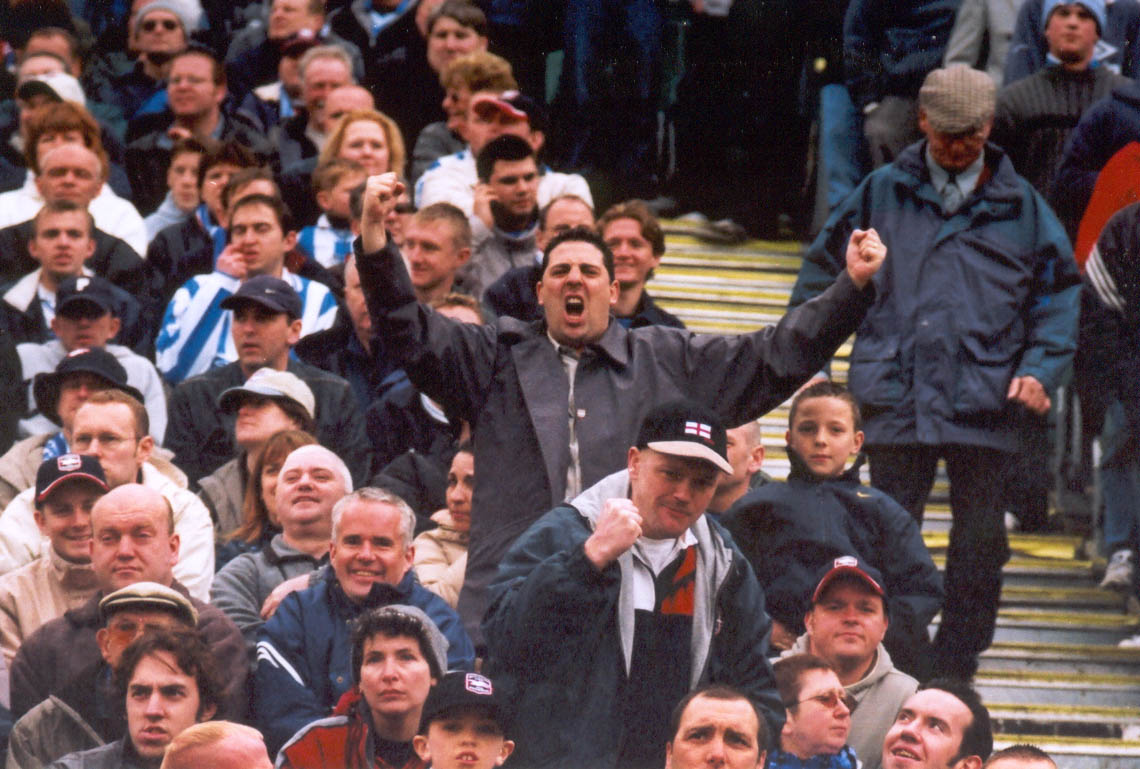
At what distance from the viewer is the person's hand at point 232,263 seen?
10.5 meters

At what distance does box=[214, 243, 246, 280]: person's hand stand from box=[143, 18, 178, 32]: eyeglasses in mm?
3899

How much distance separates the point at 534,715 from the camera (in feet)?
21.9

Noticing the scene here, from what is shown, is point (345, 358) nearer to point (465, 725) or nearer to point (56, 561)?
point (56, 561)

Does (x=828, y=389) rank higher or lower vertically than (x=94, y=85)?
lower

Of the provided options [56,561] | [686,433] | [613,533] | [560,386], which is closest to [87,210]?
[56,561]

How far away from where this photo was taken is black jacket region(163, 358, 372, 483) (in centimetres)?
953

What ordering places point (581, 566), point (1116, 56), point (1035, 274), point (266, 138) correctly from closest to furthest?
1. point (581, 566)
2. point (1035, 274)
3. point (1116, 56)
4. point (266, 138)

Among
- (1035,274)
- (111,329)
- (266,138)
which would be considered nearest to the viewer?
(1035,274)

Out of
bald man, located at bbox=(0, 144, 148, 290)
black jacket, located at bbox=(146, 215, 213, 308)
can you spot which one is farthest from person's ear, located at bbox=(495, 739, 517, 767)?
black jacket, located at bbox=(146, 215, 213, 308)

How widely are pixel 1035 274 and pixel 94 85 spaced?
7.11 meters

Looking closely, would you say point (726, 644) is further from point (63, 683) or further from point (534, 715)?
point (63, 683)

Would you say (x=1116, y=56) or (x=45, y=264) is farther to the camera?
(x=1116, y=56)

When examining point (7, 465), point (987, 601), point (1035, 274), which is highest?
point (1035, 274)

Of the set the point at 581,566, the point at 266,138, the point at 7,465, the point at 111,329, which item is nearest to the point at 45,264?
the point at 111,329
